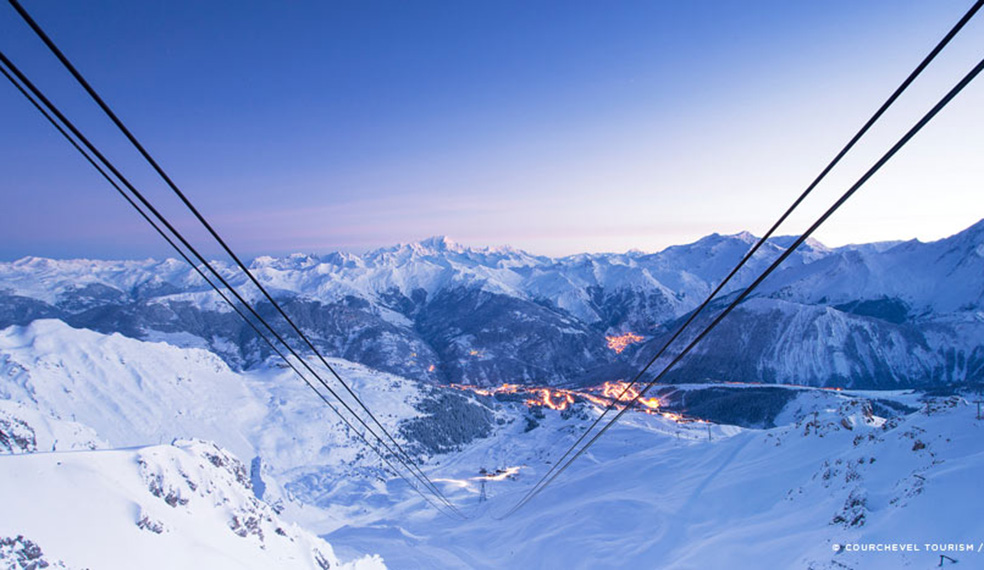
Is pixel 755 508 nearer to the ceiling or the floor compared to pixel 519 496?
nearer to the ceiling

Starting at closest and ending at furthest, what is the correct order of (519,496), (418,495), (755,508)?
(755,508)
(519,496)
(418,495)

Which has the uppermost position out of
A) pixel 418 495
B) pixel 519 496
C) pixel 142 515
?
pixel 142 515

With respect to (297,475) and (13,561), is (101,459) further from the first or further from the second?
(297,475)

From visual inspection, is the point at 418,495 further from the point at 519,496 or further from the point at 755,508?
the point at 755,508

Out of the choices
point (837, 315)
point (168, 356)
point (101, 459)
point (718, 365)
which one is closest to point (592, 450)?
point (101, 459)

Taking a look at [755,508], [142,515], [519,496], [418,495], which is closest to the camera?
[142,515]

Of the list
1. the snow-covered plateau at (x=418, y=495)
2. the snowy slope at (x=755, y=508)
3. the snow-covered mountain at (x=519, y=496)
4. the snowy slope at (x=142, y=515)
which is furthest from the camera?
the snow-covered plateau at (x=418, y=495)

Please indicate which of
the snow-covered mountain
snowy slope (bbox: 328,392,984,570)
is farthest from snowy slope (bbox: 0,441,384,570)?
snowy slope (bbox: 328,392,984,570)

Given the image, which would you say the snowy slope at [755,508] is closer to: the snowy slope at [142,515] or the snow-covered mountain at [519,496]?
the snow-covered mountain at [519,496]

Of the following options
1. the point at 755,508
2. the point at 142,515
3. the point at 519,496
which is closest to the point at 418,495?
the point at 519,496

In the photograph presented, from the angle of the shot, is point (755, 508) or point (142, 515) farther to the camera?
point (755, 508)

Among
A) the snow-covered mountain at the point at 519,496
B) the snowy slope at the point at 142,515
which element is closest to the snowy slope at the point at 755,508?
the snow-covered mountain at the point at 519,496

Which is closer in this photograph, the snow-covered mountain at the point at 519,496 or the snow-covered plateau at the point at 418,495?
the snow-covered mountain at the point at 519,496
